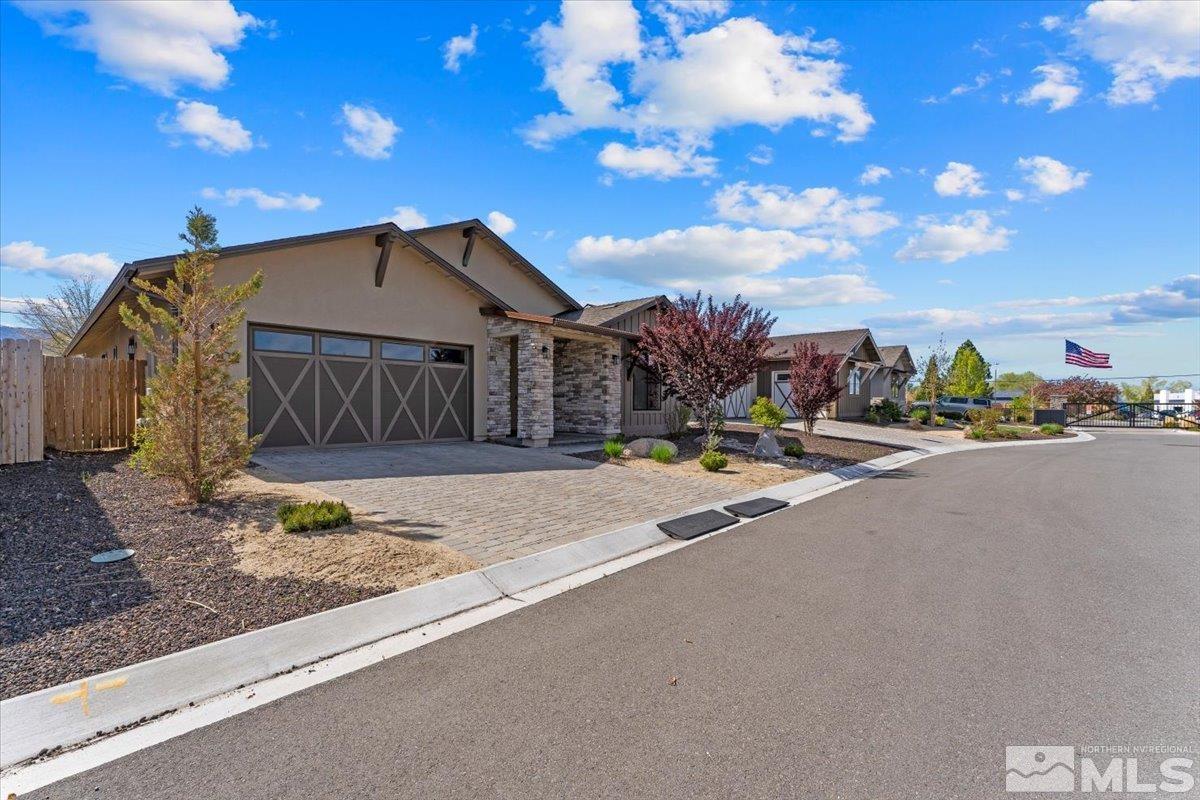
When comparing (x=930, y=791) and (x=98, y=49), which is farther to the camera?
(x=98, y=49)

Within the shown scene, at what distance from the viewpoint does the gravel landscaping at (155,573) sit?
12.6ft

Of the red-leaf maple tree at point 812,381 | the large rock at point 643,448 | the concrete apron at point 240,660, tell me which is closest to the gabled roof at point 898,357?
the red-leaf maple tree at point 812,381

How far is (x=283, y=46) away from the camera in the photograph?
10.3 meters

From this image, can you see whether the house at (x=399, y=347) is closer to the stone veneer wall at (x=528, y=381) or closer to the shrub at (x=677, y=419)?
the stone veneer wall at (x=528, y=381)

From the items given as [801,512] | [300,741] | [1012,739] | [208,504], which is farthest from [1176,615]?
[208,504]

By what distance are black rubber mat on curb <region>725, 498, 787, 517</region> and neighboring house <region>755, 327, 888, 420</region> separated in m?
20.4

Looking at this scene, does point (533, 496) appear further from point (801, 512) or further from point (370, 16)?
point (370, 16)

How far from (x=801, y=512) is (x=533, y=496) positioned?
421 centimetres

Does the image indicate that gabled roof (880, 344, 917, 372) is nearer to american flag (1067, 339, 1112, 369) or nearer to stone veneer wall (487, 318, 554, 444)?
american flag (1067, 339, 1112, 369)

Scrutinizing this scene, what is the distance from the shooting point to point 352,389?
12.9 metres

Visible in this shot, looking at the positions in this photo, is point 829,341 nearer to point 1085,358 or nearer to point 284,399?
point 1085,358

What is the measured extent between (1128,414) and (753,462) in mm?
34613

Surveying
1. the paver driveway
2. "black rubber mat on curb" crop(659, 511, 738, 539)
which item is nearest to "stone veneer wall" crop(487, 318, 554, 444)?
the paver driveway

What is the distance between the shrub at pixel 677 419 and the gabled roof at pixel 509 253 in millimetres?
5245
